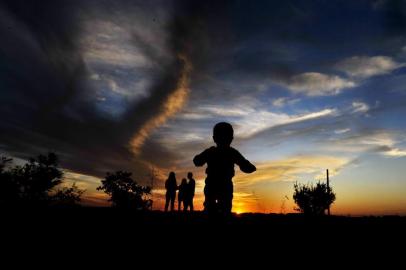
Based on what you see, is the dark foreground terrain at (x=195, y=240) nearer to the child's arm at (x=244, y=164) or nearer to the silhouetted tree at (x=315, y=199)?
the child's arm at (x=244, y=164)

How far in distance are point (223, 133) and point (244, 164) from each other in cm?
58

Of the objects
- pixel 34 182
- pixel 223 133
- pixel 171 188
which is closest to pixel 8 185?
pixel 34 182

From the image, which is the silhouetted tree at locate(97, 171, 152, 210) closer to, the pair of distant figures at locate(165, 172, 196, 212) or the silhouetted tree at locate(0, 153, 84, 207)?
the silhouetted tree at locate(0, 153, 84, 207)

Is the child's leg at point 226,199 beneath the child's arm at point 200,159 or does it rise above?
beneath

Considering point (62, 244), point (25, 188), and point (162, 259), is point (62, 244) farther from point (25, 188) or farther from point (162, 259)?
point (25, 188)

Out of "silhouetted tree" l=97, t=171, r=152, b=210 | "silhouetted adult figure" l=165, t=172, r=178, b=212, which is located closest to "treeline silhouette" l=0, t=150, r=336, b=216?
"silhouetted tree" l=97, t=171, r=152, b=210

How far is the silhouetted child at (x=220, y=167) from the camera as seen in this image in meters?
5.18

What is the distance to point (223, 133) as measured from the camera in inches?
204

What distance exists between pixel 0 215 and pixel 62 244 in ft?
10.3

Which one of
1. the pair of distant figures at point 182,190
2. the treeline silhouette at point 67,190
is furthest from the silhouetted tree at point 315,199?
the pair of distant figures at point 182,190

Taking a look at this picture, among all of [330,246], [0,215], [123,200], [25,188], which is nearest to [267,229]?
[330,246]

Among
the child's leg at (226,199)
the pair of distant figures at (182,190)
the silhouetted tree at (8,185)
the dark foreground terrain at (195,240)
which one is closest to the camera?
the dark foreground terrain at (195,240)

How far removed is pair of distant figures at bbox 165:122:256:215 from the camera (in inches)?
204

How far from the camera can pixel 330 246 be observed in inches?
200
